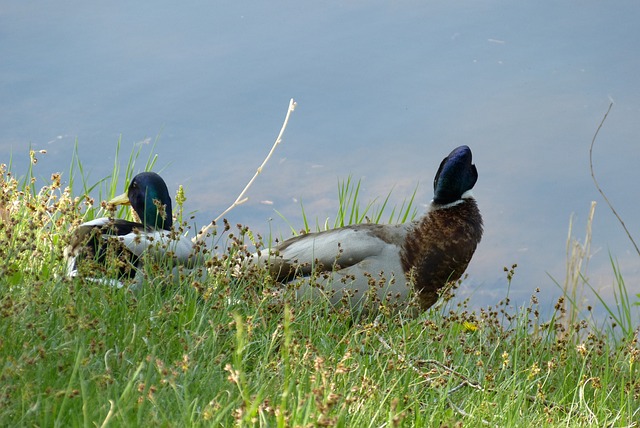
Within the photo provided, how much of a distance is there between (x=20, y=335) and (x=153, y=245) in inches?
51.8

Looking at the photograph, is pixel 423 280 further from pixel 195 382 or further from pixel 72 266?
pixel 195 382

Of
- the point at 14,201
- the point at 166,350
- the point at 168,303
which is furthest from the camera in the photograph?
the point at 14,201

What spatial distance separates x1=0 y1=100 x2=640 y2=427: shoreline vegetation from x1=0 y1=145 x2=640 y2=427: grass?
1 centimetres

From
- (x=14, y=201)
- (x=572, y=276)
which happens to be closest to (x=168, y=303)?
(x=14, y=201)

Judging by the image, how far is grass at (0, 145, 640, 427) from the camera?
308cm

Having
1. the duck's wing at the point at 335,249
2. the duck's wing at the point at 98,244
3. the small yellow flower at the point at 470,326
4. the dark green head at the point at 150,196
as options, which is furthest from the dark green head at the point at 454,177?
the duck's wing at the point at 98,244

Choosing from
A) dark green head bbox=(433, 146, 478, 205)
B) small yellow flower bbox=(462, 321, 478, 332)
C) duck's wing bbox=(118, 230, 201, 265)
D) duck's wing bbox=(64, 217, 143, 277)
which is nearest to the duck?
dark green head bbox=(433, 146, 478, 205)

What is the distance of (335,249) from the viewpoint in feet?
19.0

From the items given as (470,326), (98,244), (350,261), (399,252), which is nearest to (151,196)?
(98,244)

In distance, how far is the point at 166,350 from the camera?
4211mm

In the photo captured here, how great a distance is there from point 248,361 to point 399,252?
64.6 inches

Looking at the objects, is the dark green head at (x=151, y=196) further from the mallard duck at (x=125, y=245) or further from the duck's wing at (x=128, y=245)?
the duck's wing at (x=128, y=245)

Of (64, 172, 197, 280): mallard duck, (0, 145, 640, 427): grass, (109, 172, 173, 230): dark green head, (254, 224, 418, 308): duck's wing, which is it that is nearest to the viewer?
(0, 145, 640, 427): grass

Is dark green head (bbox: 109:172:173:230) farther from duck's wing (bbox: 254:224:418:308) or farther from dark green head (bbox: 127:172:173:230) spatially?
duck's wing (bbox: 254:224:418:308)
